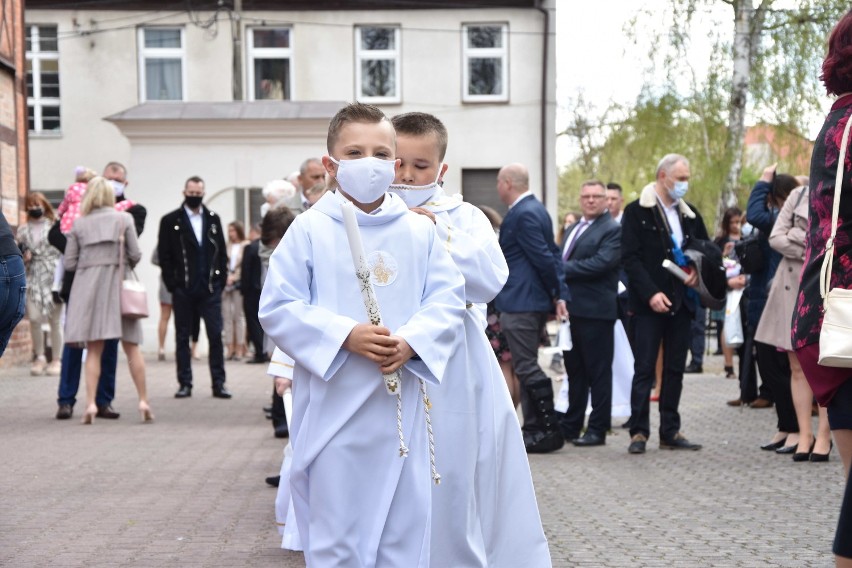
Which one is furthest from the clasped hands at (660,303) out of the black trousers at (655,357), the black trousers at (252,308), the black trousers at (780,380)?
the black trousers at (252,308)

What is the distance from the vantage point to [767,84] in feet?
95.1

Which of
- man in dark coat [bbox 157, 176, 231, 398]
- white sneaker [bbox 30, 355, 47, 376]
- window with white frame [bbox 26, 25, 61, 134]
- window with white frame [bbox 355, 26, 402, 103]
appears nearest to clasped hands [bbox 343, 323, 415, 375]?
man in dark coat [bbox 157, 176, 231, 398]

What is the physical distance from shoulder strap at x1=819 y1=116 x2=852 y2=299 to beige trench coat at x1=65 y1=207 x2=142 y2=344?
27.0ft

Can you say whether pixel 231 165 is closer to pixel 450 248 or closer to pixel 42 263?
pixel 42 263

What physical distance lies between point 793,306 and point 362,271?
5.86m

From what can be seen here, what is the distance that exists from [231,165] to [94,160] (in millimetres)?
13171

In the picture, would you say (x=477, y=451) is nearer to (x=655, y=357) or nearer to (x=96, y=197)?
(x=655, y=357)

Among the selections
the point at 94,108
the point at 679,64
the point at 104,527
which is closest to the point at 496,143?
the point at 679,64

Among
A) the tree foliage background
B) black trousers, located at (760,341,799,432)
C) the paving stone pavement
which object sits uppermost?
the tree foliage background

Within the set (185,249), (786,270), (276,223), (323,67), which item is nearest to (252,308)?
(185,249)

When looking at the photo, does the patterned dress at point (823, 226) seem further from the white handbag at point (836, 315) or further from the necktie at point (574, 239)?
the necktie at point (574, 239)

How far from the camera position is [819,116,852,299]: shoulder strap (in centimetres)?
427

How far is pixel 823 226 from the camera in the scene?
437 cm

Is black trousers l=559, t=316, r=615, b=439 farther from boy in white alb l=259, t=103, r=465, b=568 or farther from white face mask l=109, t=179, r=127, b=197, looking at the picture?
boy in white alb l=259, t=103, r=465, b=568
